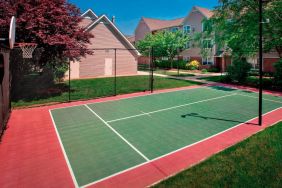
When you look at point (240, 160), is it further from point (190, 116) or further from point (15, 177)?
point (15, 177)

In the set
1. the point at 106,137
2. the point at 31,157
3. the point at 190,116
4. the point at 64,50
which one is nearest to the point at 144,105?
the point at 190,116

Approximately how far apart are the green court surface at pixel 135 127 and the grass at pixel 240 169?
134 cm

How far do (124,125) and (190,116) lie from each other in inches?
131

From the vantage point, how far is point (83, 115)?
11.0 metres

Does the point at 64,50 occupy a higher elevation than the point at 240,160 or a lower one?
higher

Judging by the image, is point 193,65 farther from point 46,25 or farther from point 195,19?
point 46,25

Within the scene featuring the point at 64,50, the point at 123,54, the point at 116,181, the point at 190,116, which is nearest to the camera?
the point at 116,181

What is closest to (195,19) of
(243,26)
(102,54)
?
(243,26)

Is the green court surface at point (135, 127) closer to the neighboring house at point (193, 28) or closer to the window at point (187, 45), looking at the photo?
the neighboring house at point (193, 28)

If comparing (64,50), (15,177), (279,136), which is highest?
(64,50)

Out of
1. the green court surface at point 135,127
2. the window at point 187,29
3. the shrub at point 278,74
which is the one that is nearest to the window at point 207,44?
the shrub at point 278,74

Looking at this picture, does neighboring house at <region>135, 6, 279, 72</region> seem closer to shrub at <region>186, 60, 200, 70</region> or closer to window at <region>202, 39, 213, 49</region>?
shrub at <region>186, 60, 200, 70</region>

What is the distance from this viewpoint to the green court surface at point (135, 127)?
6.25 meters

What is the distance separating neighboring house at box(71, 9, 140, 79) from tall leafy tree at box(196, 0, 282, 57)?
11.3 meters
